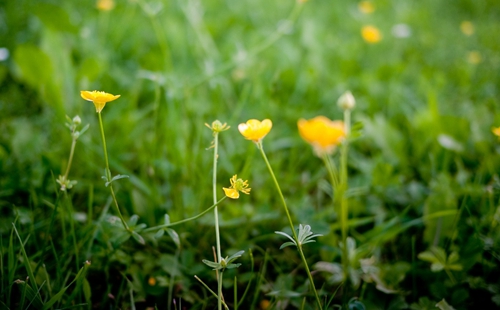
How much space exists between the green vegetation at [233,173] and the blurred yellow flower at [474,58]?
16 mm

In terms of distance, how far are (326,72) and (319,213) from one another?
3.40ft

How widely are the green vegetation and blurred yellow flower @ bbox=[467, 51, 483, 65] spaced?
16mm

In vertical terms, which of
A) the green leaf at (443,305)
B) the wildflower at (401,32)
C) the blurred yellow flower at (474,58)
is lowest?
the green leaf at (443,305)

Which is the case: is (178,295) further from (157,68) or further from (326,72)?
(326,72)

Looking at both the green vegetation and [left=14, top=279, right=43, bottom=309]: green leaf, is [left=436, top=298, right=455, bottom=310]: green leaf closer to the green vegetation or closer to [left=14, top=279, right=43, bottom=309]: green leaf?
the green vegetation

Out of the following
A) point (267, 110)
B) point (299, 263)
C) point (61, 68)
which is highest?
point (61, 68)

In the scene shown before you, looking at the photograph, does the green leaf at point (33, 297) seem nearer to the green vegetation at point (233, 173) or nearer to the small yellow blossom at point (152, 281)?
the green vegetation at point (233, 173)

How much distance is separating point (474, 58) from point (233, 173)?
193cm

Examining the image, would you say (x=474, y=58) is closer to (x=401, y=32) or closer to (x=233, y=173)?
(x=401, y=32)

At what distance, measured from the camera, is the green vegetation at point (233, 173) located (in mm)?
948

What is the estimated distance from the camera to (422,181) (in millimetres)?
1445

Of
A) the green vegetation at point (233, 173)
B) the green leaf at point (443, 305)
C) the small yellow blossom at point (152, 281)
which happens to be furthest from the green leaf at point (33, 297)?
the green leaf at point (443, 305)

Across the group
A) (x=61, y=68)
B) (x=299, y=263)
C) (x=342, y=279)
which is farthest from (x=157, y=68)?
(x=342, y=279)

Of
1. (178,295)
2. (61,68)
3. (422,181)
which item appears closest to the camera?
(178,295)
